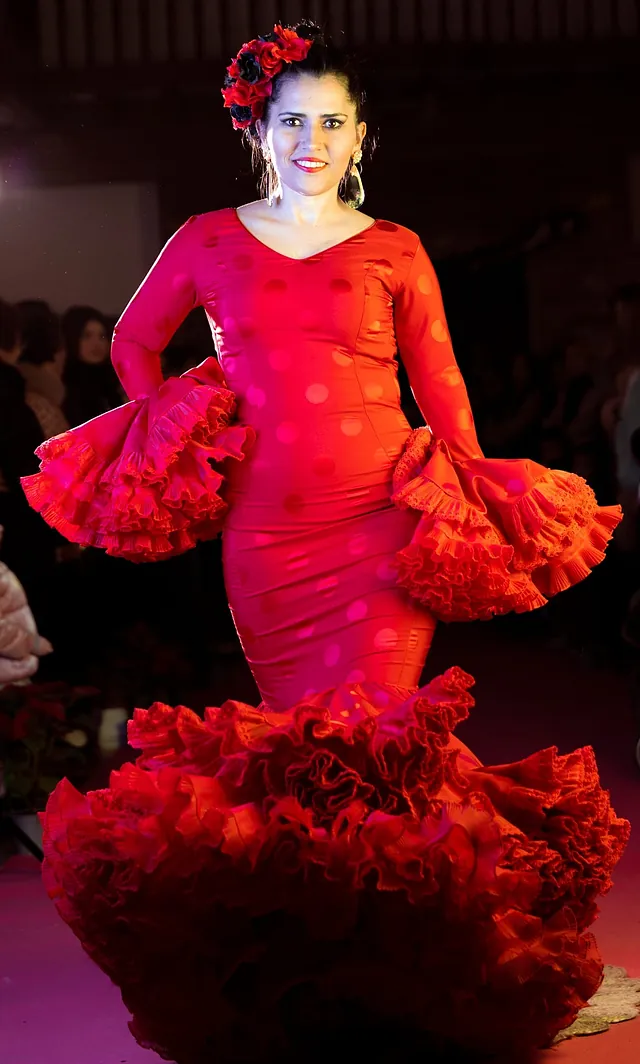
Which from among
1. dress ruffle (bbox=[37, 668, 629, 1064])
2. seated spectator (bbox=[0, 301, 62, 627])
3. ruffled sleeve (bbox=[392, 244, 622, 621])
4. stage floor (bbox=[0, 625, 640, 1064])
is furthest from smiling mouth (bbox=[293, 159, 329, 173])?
seated spectator (bbox=[0, 301, 62, 627])

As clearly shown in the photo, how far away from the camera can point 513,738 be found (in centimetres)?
452

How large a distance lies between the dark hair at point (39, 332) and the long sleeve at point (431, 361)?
211 centimetres

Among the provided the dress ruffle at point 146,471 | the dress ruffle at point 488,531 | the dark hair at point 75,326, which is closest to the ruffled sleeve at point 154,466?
the dress ruffle at point 146,471

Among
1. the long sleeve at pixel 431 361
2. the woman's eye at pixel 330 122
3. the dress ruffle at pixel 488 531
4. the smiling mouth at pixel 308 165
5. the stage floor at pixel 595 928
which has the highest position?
the woman's eye at pixel 330 122

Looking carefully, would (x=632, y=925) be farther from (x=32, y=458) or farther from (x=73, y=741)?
(x=32, y=458)

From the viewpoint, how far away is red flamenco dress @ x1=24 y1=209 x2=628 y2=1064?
212 cm

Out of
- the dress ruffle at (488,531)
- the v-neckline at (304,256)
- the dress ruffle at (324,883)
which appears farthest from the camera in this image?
the v-neckline at (304,256)

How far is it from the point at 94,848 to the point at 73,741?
187cm

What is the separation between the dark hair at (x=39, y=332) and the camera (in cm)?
447

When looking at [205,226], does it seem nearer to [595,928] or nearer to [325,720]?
[325,720]

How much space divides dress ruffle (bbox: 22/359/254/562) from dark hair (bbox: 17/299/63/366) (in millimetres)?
2042

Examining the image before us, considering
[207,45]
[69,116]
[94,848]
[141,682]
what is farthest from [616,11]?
[94,848]

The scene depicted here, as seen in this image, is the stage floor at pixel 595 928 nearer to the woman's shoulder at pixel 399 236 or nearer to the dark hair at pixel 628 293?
the dark hair at pixel 628 293

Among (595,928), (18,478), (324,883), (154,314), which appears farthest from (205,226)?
(18,478)
